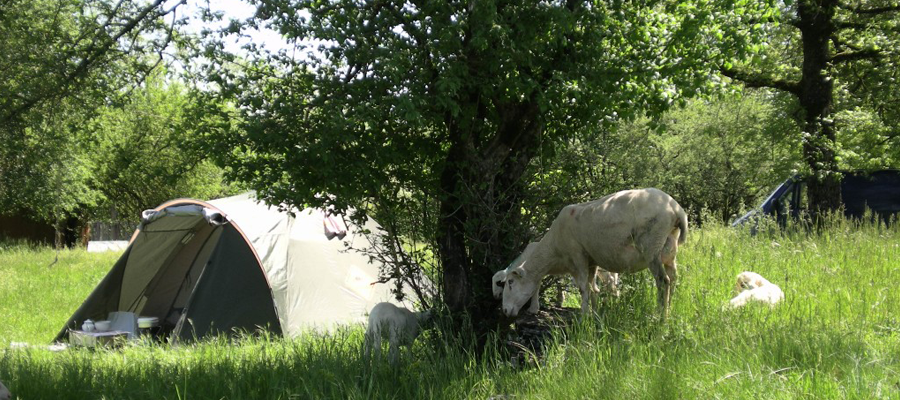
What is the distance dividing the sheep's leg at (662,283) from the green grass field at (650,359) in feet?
0.44

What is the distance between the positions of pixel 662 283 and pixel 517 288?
1.19 m

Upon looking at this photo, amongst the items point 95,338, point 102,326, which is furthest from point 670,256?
point 102,326

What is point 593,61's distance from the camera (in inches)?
258

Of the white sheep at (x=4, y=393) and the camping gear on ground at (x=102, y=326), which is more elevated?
the white sheep at (x=4, y=393)

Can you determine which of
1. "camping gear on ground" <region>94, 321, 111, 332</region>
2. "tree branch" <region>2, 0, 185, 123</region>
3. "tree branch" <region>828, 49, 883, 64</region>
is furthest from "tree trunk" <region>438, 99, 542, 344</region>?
"tree branch" <region>828, 49, 883, 64</region>

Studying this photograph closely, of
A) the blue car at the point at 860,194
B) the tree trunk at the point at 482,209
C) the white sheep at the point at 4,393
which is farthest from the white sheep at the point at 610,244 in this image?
the blue car at the point at 860,194

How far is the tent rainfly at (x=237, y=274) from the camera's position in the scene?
987cm

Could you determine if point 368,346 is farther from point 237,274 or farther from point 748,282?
point 237,274

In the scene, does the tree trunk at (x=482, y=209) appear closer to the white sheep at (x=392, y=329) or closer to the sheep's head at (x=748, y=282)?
the white sheep at (x=392, y=329)

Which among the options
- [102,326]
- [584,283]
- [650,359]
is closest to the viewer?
[650,359]

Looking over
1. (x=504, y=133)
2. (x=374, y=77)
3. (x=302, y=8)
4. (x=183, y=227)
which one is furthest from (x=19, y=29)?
(x=504, y=133)

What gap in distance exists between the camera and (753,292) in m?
6.55

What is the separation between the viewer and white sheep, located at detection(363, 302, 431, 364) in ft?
20.5

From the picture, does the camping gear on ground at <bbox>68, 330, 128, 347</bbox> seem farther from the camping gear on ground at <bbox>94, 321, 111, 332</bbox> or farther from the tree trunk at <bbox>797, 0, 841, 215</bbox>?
the tree trunk at <bbox>797, 0, 841, 215</bbox>
